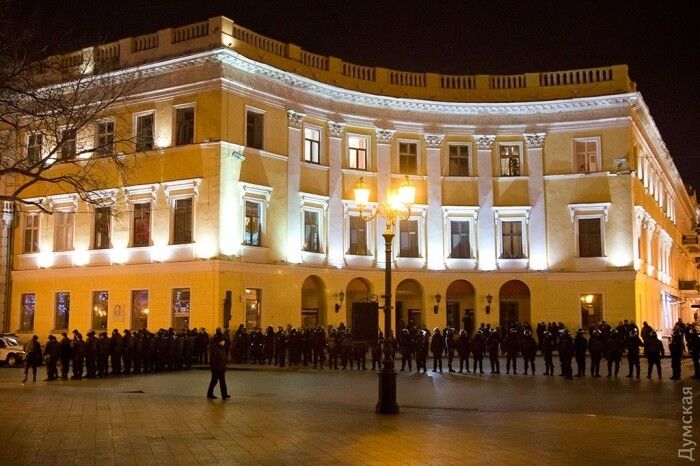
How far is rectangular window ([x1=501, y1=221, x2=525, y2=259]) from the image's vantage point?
42.8 m

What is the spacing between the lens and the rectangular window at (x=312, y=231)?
39.2 metres

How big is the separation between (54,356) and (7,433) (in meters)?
13.6

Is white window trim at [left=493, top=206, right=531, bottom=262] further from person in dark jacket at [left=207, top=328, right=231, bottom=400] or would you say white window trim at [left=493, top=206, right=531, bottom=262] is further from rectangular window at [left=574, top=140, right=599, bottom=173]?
person in dark jacket at [left=207, top=328, right=231, bottom=400]

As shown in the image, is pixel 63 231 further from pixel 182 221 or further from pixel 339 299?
pixel 339 299

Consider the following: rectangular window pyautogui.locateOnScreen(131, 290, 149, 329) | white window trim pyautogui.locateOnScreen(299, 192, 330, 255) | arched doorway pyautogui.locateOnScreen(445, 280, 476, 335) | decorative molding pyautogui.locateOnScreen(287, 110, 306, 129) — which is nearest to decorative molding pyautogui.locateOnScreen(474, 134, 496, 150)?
arched doorway pyautogui.locateOnScreen(445, 280, 476, 335)

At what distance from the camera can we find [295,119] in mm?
39062

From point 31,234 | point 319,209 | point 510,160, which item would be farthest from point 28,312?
point 510,160

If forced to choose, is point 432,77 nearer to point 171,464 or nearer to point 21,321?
point 21,321

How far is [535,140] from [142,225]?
21.7 metres

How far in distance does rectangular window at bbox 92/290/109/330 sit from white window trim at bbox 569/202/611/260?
80.4 ft

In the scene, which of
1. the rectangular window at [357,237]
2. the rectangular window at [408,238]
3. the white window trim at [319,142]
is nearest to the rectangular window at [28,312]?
the white window trim at [319,142]

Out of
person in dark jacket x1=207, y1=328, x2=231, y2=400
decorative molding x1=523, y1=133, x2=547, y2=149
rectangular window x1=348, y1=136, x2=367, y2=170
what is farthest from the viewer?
decorative molding x1=523, y1=133, x2=547, y2=149

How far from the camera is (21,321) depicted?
4003 cm

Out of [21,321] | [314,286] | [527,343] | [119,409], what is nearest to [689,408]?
[527,343]
